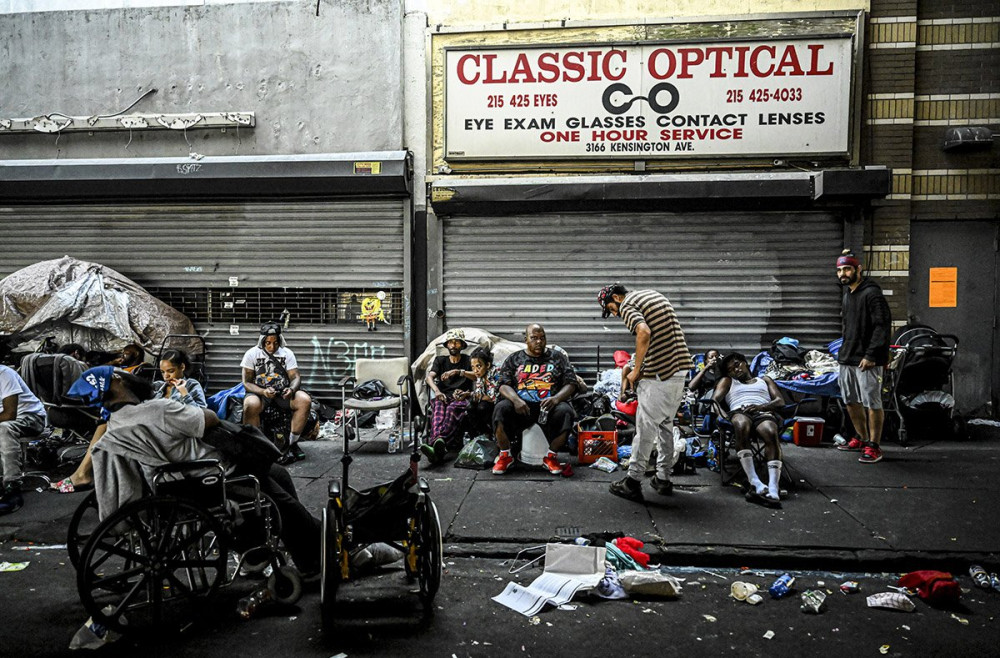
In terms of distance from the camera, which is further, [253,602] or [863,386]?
[863,386]

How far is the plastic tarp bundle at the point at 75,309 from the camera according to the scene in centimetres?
850

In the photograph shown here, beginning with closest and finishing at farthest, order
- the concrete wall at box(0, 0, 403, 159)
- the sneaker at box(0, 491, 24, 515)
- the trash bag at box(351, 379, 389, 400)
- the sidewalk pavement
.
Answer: the sidewalk pavement
the sneaker at box(0, 491, 24, 515)
the trash bag at box(351, 379, 389, 400)
the concrete wall at box(0, 0, 403, 159)

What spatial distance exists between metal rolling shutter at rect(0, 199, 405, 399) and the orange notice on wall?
7.38 metres

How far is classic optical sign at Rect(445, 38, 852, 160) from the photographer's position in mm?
8641

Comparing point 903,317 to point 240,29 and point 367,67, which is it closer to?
point 367,67

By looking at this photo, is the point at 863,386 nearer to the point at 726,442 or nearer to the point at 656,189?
the point at 726,442

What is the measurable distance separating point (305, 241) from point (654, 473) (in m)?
6.04

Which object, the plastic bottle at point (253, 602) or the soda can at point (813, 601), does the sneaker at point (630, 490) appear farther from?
the plastic bottle at point (253, 602)

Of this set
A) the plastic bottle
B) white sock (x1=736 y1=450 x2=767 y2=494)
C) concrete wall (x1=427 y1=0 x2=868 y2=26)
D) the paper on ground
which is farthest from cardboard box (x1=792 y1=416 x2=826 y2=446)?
the plastic bottle

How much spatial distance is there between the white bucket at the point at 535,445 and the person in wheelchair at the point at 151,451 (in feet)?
9.61

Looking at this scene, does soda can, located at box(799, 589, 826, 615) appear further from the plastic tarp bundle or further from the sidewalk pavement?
the plastic tarp bundle

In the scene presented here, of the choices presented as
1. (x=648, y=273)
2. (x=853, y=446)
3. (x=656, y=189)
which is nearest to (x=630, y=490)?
(x=853, y=446)

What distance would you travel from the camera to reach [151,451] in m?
3.74

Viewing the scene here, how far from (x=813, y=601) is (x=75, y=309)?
9050 millimetres
